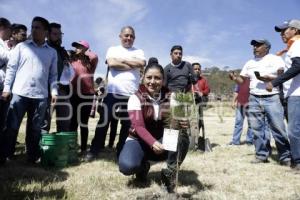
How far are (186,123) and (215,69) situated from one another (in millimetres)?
98369

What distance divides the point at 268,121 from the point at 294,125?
75 cm

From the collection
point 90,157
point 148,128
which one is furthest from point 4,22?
point 148,128

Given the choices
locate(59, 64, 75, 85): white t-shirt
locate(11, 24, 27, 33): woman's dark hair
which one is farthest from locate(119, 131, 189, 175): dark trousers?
locate(11, 24, 27, 33): woman's dark hair

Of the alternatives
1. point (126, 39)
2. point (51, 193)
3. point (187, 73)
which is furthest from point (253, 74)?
point (51, 193)

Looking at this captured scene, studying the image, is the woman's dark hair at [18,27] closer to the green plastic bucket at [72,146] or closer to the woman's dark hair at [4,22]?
the woman's dark hair at [4,22]

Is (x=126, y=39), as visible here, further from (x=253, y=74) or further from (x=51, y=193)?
(x=51, y=193)

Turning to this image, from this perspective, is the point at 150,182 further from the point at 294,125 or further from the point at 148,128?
the point at 294,125

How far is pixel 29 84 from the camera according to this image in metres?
5.18

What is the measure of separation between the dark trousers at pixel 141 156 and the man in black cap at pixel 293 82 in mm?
1908

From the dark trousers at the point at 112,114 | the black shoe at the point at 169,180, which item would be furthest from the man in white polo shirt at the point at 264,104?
the black shoe at the point at 169,180

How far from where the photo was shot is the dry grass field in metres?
3.98

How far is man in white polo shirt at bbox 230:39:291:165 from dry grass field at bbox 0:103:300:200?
0.93ft

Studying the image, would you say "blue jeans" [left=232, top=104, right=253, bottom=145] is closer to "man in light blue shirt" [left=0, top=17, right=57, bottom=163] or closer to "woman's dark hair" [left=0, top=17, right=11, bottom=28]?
"man in light blue shirt" [left=0, top=17, right=57, bottom=163]

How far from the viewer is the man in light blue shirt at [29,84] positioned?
16.9 feet
